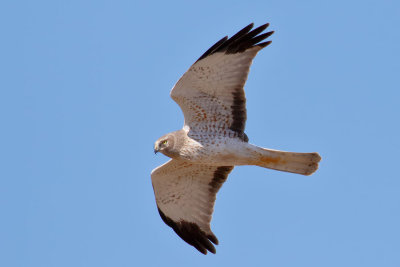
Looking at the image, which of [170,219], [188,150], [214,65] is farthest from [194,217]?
[214,65]

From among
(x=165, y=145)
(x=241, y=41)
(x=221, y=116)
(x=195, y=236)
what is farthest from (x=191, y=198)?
(x=241, y=41)

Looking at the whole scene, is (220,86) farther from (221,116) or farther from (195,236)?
(195,236)

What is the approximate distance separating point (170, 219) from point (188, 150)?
5.42ft

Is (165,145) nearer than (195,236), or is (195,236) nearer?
(165,145)

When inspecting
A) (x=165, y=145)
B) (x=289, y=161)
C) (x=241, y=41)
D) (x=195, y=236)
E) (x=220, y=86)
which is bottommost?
(x=195, y=236)

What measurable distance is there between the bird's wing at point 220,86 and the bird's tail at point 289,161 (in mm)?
441

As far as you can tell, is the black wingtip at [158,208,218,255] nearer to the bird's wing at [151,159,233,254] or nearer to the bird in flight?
the bird's wing at [151,159,233,254]

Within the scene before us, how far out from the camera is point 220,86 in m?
11.6

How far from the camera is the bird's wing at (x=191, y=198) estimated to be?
1246 cm

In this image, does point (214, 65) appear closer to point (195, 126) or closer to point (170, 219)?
point (195, 126)

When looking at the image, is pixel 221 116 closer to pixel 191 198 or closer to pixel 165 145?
pixel 165 145

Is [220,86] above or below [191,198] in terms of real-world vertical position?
above

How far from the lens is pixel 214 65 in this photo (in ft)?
37.6

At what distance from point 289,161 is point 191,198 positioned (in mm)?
1801
